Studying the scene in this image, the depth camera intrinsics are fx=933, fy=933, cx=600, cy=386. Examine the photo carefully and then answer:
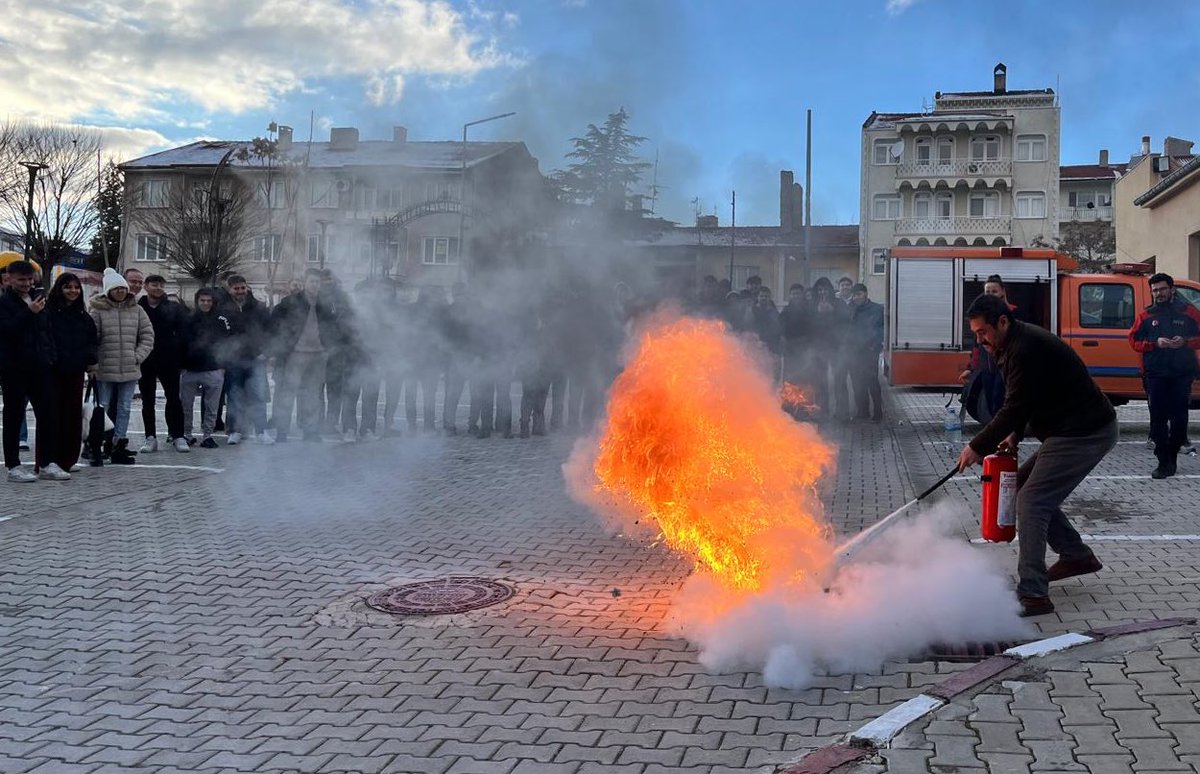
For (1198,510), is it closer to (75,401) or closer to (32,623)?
(32,623)

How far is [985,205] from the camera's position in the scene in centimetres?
5556

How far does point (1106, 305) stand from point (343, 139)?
432 inches

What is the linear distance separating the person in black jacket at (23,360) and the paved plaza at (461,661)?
1188mm

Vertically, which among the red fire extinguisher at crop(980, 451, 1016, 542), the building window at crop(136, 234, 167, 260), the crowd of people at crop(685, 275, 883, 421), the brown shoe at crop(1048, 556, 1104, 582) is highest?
the building window at crop(136, 234, 167, 260)

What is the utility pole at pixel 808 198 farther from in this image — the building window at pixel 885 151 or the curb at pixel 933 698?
the building window at pixel 885 151

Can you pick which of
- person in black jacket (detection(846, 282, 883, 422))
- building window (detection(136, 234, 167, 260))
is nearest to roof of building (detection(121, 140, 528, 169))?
person in black jacket (detection(846, 282, 883, 422))

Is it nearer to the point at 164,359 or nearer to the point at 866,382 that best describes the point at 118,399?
the point at 164,359

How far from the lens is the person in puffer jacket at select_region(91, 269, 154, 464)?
1039cm

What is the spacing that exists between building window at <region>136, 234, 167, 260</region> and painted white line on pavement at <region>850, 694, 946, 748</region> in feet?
95.3

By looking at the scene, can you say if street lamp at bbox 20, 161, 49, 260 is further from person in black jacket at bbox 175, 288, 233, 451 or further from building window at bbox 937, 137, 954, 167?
building window at bbox 937, 137, 954, 167

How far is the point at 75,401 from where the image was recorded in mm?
9719

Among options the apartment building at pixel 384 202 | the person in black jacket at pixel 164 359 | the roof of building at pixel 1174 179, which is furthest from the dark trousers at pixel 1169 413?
the roof of building at pixel 1174 179

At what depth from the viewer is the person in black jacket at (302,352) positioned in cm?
1166

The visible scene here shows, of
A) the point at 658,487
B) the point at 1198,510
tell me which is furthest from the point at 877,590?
the point at 1198,510
